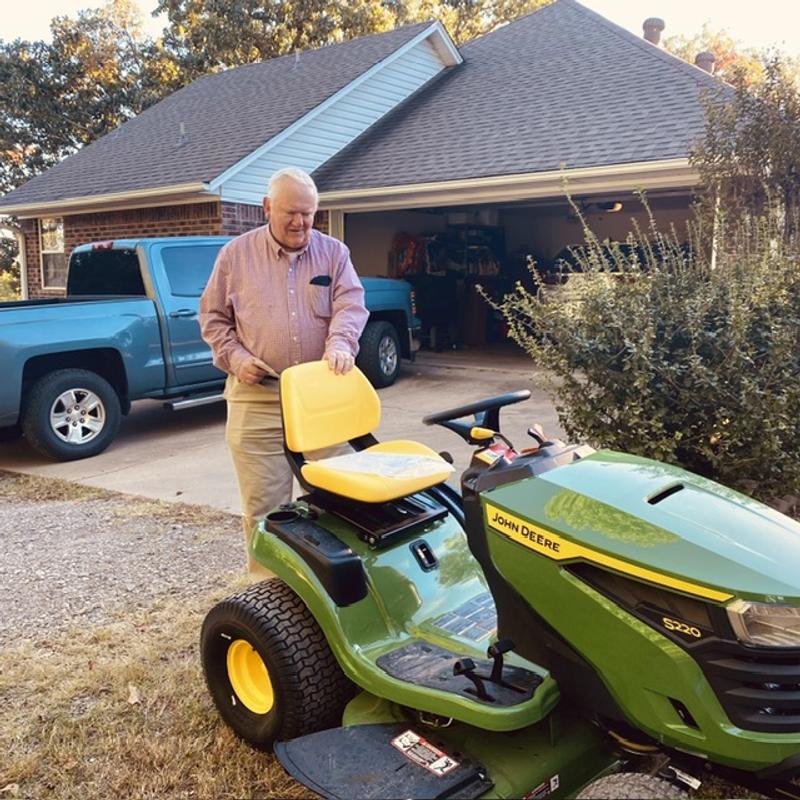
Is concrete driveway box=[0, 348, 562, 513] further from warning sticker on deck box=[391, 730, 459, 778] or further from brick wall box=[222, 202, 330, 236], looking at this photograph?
brick wall box=[222, 202, 330, 236]

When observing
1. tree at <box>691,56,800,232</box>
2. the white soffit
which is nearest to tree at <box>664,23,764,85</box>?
the white soffit

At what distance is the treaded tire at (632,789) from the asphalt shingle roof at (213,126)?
10.6 metres

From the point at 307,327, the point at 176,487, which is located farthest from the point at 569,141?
the point at 307,327

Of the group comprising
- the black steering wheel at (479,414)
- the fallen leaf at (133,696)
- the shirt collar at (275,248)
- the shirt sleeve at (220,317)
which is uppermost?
the shirt collar at (275,248)

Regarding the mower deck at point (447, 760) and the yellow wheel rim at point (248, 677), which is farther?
the yellow wheel rim at point (248, 677)

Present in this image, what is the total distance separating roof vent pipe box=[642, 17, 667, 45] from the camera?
623 inches

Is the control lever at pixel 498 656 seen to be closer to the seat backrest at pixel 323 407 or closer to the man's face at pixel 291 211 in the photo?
the seat backrest at pixel 323 407

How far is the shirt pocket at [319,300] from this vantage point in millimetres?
3238

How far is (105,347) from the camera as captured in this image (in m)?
6.55

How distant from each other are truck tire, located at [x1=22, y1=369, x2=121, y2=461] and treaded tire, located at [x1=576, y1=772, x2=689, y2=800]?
5568 millimetres

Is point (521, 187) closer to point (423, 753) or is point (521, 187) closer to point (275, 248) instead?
point (275, 248)

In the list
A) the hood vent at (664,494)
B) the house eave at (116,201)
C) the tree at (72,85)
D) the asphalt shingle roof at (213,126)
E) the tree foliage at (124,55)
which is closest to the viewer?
the hood vent at (664,494)

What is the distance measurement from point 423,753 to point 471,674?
240 mm

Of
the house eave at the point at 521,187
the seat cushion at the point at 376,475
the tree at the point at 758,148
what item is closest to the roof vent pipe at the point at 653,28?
the house eave at the point at 521,187
